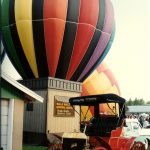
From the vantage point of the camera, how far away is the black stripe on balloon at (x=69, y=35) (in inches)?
829

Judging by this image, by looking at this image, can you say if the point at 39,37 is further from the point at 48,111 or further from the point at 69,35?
the point at 48,111

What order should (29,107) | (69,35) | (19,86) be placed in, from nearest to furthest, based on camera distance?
1. (19,86)
2. (69,35)
3. (29,107)

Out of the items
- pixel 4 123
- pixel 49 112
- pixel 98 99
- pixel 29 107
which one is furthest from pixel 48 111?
pixel 98 99

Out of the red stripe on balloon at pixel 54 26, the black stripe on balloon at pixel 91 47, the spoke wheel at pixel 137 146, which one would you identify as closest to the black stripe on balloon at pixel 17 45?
the red stripe on balloon at pixel 54 26

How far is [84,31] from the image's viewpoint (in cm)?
2156

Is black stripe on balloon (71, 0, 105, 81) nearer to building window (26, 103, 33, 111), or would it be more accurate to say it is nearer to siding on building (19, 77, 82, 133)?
siding on building (19, 77, 82, 133)

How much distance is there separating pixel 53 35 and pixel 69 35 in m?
1.01

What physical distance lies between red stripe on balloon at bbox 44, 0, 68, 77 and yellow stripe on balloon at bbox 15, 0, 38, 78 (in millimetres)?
992

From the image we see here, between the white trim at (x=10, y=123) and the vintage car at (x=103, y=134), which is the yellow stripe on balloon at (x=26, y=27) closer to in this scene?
the white trim at (x=10, y=123)

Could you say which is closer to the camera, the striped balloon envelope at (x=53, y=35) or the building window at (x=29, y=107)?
the striped balloon envelope at (x=53, y=35)

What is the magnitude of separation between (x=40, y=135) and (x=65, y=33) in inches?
248

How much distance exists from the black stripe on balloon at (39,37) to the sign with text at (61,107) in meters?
1.76

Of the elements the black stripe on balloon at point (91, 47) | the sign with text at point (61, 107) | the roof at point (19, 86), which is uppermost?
the black stripe on balloon at point (91, 47)

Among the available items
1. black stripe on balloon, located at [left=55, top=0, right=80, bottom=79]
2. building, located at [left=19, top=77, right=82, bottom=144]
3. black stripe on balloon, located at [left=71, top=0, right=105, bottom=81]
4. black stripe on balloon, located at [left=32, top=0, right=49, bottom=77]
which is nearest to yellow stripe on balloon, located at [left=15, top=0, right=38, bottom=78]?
black stripe on balloon, located at [left=32, top=0, right=49, bottom=77]
